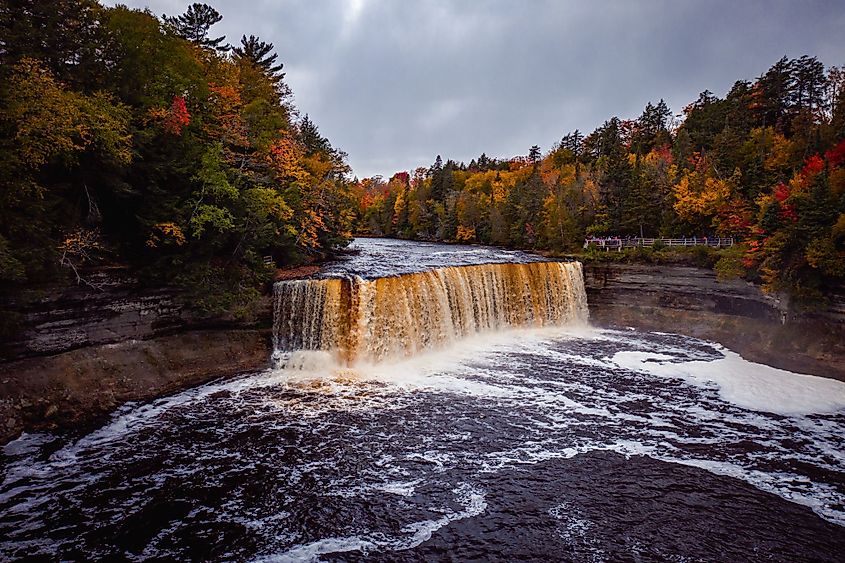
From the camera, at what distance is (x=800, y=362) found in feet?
65.7

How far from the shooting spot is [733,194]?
3356 centimetres

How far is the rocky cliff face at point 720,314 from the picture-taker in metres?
20.3

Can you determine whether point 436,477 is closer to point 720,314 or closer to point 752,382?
point 752,382

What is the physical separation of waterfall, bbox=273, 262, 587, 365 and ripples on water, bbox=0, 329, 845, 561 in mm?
3010

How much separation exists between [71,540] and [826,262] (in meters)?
26.4

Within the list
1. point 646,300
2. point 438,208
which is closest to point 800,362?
point 646,300

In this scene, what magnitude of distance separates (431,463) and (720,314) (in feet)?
71.0

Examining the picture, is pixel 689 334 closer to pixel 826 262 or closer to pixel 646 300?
pixel 646 300

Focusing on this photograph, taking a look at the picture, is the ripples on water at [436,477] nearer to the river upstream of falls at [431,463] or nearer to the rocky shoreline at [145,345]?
the river upstream of falls at [431,463]

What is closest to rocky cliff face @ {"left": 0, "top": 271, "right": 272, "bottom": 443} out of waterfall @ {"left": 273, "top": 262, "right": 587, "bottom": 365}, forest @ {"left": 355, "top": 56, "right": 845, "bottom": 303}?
waterfall @ {"left": 273, "top": 262, "right": 587, "bottom": 365}

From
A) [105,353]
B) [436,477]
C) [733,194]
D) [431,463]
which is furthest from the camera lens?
[733,194]

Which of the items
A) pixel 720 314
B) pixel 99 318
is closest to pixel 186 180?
pixel 99 318

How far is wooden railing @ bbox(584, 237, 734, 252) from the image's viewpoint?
101 ft

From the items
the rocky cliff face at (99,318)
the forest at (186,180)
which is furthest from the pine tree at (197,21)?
the rocky cliff face at (99,318)
